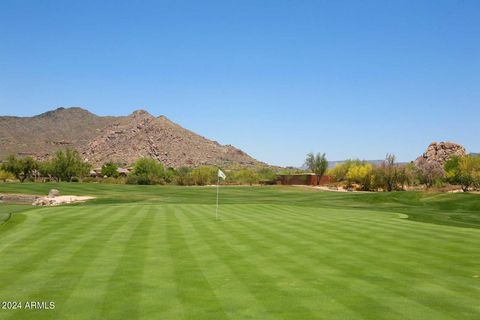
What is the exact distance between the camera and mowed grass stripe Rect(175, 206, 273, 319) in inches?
356

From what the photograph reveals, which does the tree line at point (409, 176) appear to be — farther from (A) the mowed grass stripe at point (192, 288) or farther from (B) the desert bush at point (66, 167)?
(A) the mowed grass stripe at point (192, 288)

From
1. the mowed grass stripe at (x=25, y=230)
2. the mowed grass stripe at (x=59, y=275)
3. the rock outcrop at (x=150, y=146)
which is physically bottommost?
the mowed grass stripe at (x=59, y=275)

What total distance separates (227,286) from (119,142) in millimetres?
184064

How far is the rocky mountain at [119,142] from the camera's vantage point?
17475 cm

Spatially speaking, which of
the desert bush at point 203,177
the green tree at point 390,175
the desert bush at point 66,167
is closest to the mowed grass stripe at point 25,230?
the green tree at point 390,175

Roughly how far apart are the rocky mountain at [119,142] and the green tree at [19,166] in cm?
5083

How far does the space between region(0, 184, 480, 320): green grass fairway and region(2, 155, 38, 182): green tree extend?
99.2 meters

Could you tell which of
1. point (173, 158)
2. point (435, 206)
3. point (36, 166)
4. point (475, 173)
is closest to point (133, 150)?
point (173, 158)

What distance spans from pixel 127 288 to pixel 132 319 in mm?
2227

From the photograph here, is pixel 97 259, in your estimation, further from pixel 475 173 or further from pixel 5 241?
pixel 475 173

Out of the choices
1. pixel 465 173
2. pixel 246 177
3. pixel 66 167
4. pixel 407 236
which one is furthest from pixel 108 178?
pixel 407 236

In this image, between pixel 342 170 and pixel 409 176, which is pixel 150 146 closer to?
pixel 342 170

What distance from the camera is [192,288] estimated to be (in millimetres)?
10695

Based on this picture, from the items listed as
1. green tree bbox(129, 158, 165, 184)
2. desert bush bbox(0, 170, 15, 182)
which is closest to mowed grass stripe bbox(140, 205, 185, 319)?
green tree bbox(129, 158, 165, 184)
